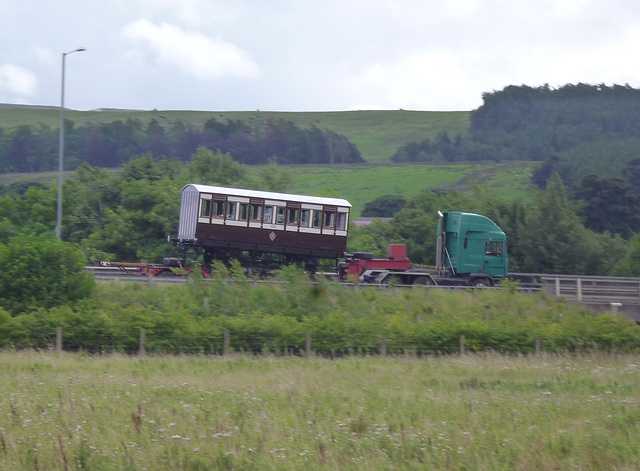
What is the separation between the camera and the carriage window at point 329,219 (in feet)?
98.8

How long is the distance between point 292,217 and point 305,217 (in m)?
0.58

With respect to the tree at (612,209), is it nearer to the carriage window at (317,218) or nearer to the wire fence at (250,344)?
the carriage window at (317,218)

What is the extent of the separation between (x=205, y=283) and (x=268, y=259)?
23.9ft

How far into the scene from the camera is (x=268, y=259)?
30703 millimetres

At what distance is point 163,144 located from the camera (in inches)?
4749

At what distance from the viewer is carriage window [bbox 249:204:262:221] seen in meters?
29.2

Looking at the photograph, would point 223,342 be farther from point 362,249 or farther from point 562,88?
point 562,88

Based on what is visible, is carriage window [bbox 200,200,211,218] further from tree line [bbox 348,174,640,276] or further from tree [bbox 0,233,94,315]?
tree line [bbox 348,174,640,276]

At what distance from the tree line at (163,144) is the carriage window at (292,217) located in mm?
78586

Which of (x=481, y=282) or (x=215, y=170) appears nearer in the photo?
(x=481, y=282)

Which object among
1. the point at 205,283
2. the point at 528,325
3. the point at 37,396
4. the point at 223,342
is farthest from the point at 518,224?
the point at 37,396

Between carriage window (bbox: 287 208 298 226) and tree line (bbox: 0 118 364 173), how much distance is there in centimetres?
7859

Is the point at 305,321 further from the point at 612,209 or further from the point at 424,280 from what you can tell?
the point at 612,209

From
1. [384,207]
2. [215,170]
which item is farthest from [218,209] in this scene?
[384,207]
